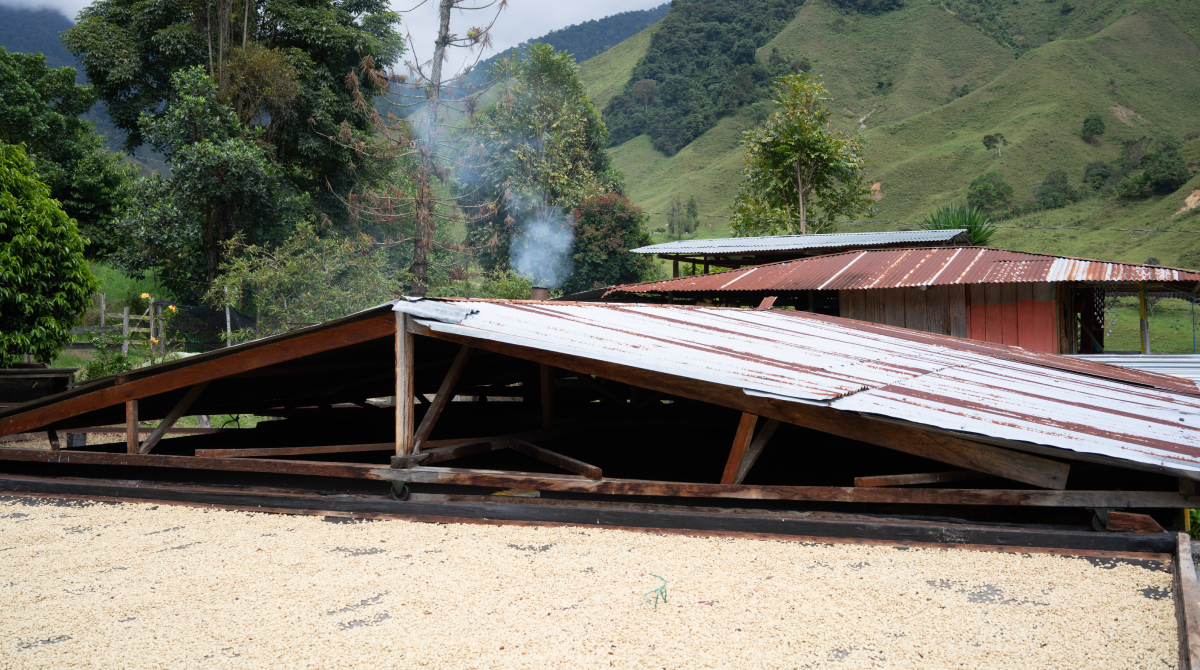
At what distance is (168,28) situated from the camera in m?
22.0

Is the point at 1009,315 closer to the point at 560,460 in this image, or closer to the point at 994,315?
the point at 994,315

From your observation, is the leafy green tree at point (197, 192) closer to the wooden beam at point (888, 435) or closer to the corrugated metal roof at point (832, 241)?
the corrugated metal roof at point (832, 241)

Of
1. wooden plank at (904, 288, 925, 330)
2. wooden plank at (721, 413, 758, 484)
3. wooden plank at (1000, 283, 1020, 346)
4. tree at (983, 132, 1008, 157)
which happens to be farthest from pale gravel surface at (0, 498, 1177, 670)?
tree at (983, 132, 1008, 157)

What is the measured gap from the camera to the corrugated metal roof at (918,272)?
11.0m

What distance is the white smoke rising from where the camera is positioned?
3052 centimetres

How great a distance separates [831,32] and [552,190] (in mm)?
61818

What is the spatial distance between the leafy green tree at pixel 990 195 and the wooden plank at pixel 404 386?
155 ft

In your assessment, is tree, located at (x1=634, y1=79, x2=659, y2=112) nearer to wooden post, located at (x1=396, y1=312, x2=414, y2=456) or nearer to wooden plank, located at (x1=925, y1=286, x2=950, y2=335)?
wooden plank, located at (x1=925, y1=286, x2=950, y2=335)

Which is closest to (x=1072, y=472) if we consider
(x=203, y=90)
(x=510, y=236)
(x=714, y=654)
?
(x=714, y=654)

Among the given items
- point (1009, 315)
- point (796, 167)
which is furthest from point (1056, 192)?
point (1009, 315)

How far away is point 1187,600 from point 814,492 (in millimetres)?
1474

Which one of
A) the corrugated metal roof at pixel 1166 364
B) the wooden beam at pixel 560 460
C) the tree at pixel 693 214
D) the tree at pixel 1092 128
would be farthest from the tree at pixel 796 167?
the tree at pixel 1092 128

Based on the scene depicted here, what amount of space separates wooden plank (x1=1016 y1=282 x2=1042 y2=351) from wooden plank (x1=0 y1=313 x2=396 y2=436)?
11.5 m

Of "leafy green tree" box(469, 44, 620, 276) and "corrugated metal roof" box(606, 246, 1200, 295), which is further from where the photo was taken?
"leafy green tree" box(469, 44, 620, 276)
